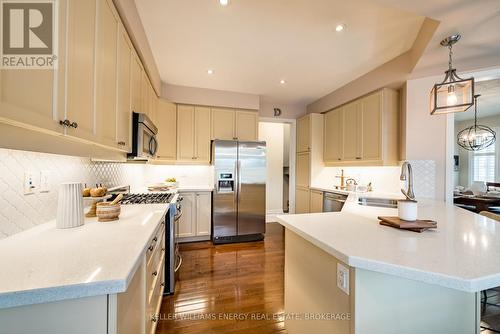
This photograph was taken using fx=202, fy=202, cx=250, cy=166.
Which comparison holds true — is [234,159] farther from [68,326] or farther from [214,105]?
[68,326]

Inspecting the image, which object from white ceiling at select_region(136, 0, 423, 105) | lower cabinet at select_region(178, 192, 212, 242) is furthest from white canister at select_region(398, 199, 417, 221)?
lower cabinet at select_region(178, 192, 212, 242)

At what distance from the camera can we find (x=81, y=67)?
3.41 feet

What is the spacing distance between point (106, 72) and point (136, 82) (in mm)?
760

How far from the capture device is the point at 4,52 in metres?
0.66

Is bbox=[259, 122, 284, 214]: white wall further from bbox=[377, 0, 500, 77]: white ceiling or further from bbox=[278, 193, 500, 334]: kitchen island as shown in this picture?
bbox=[278, 193, 500, 334]: kitchen island

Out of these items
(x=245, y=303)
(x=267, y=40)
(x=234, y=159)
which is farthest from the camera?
(x=234, y=159)

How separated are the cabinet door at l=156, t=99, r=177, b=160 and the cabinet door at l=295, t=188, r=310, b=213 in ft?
8.91

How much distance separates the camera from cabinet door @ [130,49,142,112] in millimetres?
1900

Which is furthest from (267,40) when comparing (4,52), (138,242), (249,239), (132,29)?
(249,239)

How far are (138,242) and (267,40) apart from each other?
2413mm

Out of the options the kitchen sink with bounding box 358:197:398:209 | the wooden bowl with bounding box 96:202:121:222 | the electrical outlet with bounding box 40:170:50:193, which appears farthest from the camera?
the kitchen sink with bounding box 358:197:398:209

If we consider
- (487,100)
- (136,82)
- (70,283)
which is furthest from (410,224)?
(487,100)

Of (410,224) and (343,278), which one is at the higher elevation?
(410,224)

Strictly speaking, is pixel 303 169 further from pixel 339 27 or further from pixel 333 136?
pixel 339 27
